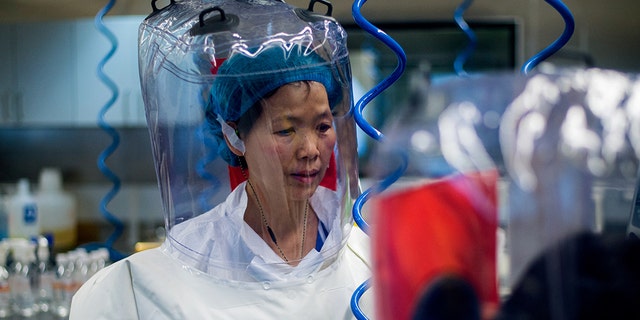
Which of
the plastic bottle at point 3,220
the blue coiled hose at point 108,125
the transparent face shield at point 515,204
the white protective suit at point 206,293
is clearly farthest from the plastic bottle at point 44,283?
the transparent face shield at point 515,204

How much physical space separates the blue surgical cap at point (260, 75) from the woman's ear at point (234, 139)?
0.5 inches

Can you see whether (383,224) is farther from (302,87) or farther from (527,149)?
(302,87)

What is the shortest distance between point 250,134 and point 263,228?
15cm

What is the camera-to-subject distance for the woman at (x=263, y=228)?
3.10ft

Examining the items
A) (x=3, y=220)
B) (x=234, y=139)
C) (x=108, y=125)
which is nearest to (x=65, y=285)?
(x=108, y=125)

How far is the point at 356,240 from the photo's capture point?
1.11 m

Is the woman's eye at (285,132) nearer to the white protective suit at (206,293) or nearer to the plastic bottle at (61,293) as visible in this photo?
the white protective suit at (206,293)

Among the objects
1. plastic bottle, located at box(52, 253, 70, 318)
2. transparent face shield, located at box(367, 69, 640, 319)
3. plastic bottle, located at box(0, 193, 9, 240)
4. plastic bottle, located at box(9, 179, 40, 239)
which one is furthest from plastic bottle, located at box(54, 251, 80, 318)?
transparent face shield, located at box(367, 69, 640, 319)

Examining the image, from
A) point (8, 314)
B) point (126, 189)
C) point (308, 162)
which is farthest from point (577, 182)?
point (126, 189)

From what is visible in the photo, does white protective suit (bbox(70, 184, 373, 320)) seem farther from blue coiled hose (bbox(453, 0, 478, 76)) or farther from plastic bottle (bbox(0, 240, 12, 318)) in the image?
plastic bottle (bbox(0, 240, 12, 318))

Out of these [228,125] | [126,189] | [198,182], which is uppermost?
[228,125]

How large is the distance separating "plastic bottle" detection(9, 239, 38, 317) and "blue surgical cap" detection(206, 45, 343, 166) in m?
1.55

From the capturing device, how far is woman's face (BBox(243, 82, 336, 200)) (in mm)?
931

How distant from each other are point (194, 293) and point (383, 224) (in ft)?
1.98
